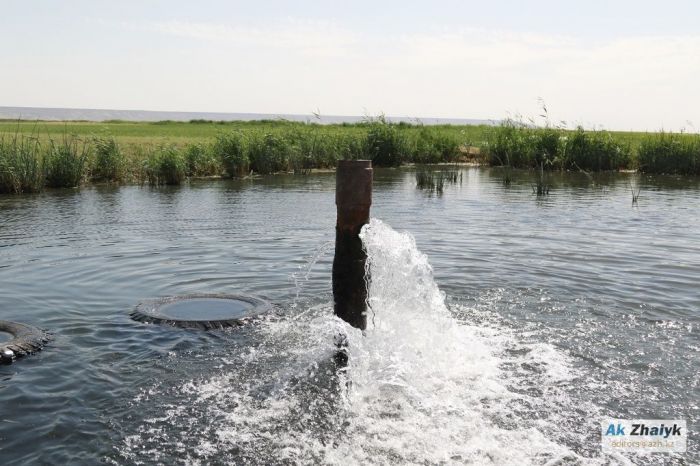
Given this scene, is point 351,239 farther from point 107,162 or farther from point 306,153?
point 306,153

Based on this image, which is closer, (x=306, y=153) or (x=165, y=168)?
(x=165, y=168)

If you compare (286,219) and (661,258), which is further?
(286,219)

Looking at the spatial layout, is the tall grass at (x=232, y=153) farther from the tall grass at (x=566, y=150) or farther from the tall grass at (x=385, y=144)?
the tall grass at (x=566, y=150)

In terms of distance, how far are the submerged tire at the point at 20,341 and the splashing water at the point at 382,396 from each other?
5.40 feet

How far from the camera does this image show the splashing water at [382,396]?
568cm

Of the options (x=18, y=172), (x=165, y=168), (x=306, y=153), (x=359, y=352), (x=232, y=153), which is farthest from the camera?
(x=306, y=153)

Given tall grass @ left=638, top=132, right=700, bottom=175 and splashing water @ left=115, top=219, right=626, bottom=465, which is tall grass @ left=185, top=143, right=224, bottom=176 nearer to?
tall grass @ left=638, top=132, right=700, bottom=175

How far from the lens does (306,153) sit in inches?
1231

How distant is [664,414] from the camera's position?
6.32 m

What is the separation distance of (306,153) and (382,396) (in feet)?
82.4

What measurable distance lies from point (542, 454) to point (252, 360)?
128 inches

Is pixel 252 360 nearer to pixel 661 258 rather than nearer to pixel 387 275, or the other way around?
pixel 387 275

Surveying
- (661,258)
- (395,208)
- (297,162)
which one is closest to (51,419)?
(661,258)

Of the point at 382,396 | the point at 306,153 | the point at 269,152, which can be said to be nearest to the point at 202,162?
the point at 269,152
